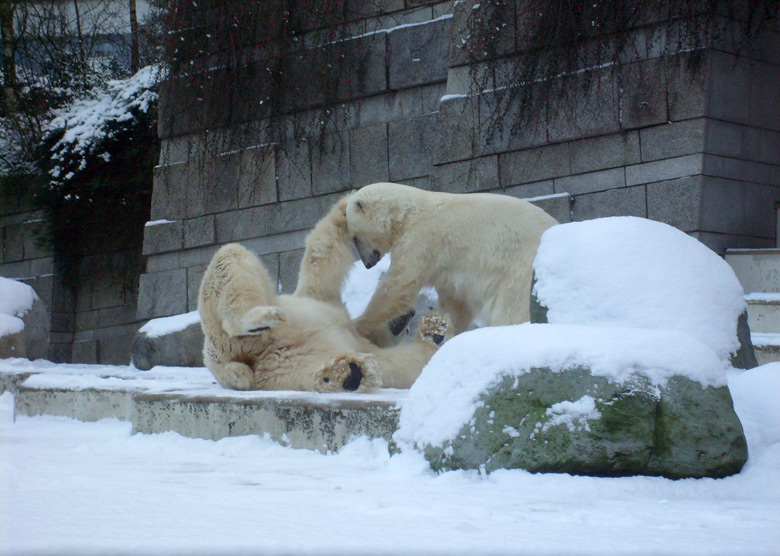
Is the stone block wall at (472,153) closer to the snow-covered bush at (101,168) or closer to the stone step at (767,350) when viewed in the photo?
the stone step at (767,350)

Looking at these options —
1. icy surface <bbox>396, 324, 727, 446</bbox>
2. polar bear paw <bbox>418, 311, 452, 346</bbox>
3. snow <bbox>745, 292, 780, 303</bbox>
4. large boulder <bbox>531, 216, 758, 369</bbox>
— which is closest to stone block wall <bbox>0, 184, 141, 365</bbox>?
polar bear paw <bbox>418, 311, 452, 346</bbox>

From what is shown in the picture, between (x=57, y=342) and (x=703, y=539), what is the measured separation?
11.0 metres

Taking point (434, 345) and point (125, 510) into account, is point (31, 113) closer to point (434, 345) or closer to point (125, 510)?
point (434, 345)

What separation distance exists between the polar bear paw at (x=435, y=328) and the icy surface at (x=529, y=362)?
1606mm

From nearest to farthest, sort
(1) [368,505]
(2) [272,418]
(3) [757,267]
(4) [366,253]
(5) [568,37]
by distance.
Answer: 1. (1) [368,505]
2. (2) [272,418]
3. (4) [366,253]
4. (3) [757,267]
5. (5) [568,37]

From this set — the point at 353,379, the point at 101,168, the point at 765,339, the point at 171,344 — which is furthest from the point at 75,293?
the point at 765,339

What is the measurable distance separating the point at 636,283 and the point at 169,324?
18.3 ft

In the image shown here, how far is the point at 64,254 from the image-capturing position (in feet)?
37.8

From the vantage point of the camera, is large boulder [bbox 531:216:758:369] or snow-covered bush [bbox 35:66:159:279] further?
snow-covered bush [bbox 35:66:159:279]

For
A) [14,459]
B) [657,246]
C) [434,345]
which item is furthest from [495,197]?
[14,459]

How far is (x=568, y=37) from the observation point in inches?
251

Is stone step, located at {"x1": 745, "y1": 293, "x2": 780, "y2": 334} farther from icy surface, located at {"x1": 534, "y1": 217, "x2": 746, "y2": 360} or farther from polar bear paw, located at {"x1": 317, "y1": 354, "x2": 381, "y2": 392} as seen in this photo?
polar bear paw, located at {"x1": 317, "y1": 354, "x2": 381, "y2": 392}

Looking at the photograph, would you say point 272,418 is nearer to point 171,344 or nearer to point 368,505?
point 368,505

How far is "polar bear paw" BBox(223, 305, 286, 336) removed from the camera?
12.9 feet
